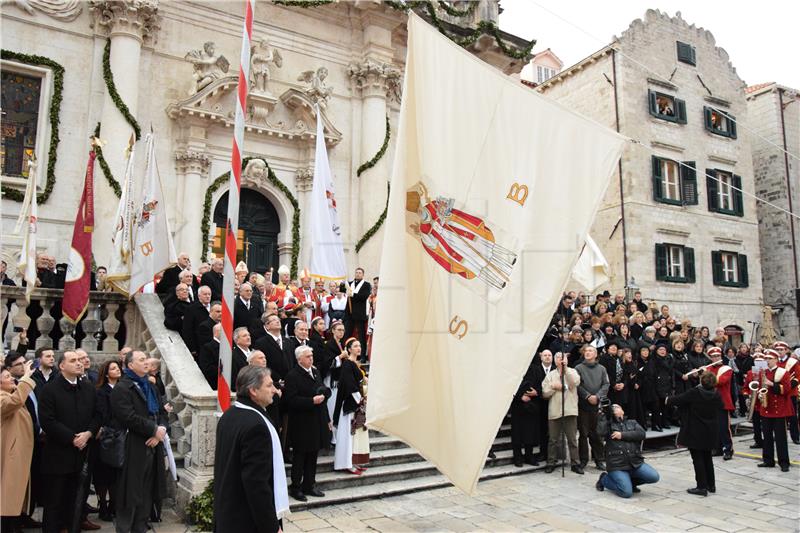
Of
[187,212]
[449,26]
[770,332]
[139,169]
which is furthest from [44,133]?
[770,332]

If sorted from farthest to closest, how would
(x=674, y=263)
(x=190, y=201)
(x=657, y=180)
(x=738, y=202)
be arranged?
1. (x=738, y=202)
2. (x=674, y=263)
3. (x=657, y=180)
4. (x=190, y=201)

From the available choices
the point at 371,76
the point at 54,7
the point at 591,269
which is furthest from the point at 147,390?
the point at 371,76

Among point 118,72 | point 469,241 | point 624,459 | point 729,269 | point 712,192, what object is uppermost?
point 712,192

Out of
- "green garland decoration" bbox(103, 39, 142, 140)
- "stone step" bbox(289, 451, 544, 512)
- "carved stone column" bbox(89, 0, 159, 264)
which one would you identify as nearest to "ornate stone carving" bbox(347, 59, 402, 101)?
"carved stone column" bbox(89, 0, 159, 264)

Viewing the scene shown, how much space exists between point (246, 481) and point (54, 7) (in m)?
13.7

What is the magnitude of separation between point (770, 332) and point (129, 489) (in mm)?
26687

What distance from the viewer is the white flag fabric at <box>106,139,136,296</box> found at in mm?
9125

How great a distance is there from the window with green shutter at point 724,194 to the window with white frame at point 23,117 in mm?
25055

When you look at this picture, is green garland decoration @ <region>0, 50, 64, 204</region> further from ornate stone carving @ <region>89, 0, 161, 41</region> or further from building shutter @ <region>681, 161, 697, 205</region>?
building shutter @ <region>681, 161, 697, 205</region>

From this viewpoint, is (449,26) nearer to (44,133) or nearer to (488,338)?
(44,133)

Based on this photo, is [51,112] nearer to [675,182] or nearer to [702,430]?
[702,430]

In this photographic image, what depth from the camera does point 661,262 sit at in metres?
24.1

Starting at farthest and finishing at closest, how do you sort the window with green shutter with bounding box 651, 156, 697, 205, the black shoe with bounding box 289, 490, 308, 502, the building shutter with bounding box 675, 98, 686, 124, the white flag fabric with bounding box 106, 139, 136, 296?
the building shutter with bounding box 675, 98, 686, 124 → the window with green shutter with bounding box 651, 156, 697, 205 → the white flag fabric with bounding box 106, 139, 136, 296 → the black shoe with bounding box 289, 490, 308, 502

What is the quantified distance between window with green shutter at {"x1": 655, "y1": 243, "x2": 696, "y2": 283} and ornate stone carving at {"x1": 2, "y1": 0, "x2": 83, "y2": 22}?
2142 cm
